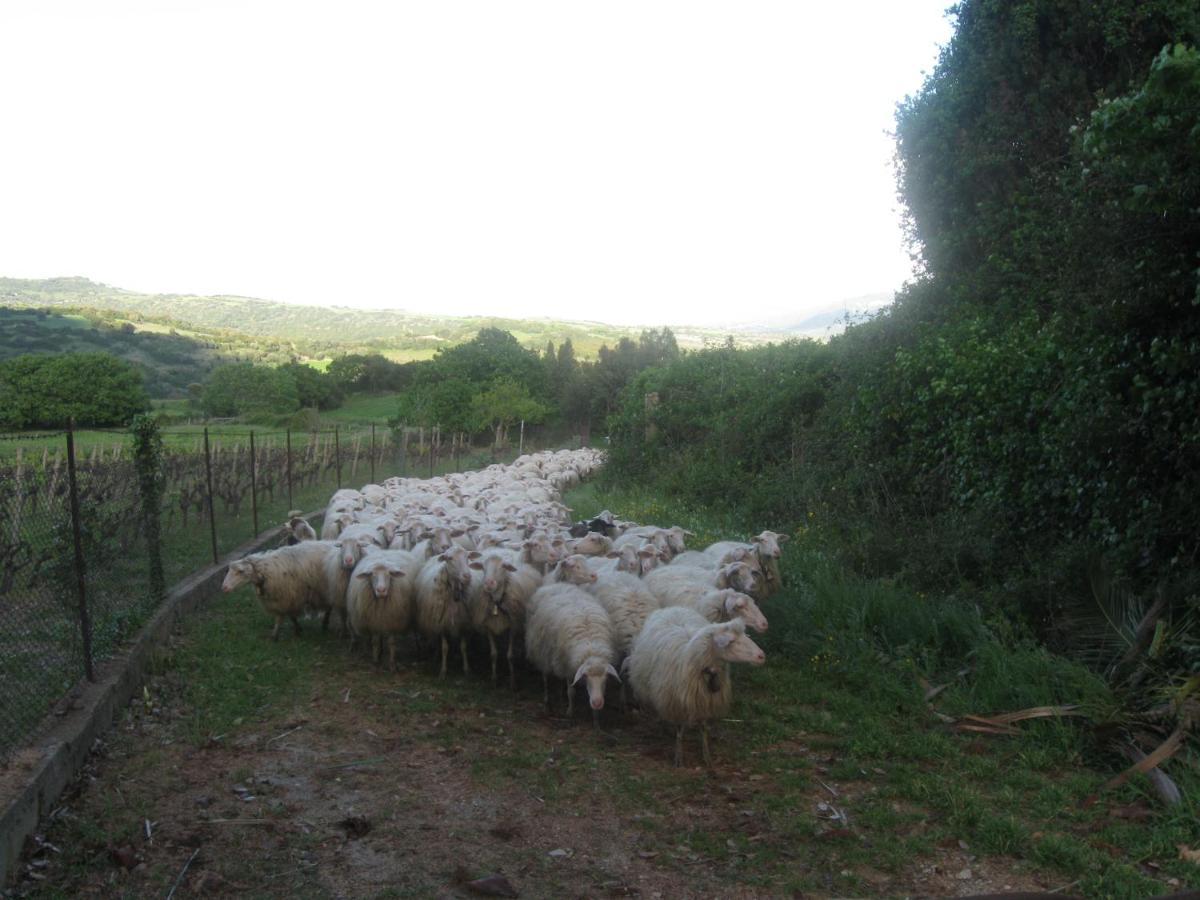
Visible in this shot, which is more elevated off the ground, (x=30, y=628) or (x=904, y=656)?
(x=30, y=628)

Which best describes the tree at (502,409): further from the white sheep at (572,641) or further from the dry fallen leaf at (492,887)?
the dry fallen leaf at (492,887)

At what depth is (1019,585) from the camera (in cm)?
792

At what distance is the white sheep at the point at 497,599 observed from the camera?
27.3ft

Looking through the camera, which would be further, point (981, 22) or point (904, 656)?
point (981, 22)

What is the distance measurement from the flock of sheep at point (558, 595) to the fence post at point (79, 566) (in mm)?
2348

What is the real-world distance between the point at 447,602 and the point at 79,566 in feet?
9.92

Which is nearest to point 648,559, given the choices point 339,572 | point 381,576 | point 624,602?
point 624,602

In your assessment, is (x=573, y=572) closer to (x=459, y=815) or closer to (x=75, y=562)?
(x=459, y=815)

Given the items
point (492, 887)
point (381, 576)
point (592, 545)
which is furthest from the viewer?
point (592, 545)

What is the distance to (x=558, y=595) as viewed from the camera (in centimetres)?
800

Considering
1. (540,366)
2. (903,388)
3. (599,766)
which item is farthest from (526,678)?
(540,366)

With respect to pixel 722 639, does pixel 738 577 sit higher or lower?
lower

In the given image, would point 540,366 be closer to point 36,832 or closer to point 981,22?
point 981,22

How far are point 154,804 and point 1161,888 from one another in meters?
5.24
